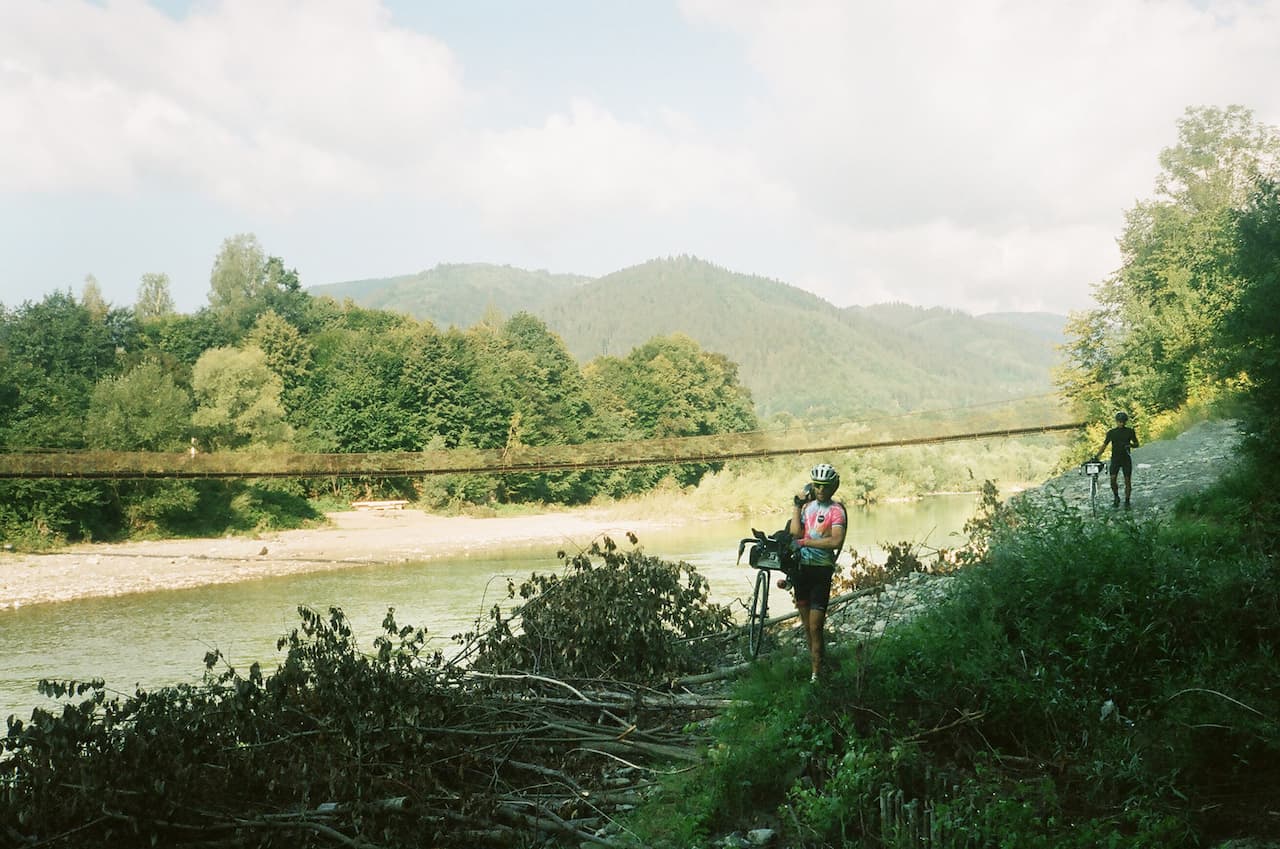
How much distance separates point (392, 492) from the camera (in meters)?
45.1

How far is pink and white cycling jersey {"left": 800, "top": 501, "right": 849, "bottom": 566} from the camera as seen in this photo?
6.09 metres

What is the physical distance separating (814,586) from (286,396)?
52.1 meters

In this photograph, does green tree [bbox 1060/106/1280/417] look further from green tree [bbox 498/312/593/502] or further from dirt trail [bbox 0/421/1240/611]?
green tree [bbox 498/312/593/502]

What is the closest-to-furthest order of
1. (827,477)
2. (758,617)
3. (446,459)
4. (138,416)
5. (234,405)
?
(827,477), (758,617), (446,459), (138,416), (234,405)

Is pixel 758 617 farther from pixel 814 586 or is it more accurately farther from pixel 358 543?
pixel 358 543

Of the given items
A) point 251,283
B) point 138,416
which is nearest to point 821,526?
point 138,416

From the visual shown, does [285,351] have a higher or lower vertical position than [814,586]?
higher

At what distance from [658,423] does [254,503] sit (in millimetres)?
30795

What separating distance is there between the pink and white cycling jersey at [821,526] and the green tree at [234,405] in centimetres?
3583

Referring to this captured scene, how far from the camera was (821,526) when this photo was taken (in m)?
6.12

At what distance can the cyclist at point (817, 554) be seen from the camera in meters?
6.07

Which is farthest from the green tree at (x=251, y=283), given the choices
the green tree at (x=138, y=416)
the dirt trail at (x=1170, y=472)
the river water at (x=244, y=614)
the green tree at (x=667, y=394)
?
the dirt trail at (x=1170, y=472)

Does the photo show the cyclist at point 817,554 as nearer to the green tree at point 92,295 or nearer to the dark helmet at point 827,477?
the dark helmet at point 827,477

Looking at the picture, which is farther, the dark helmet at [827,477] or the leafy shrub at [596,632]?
the leafy shrub at [596,632]
